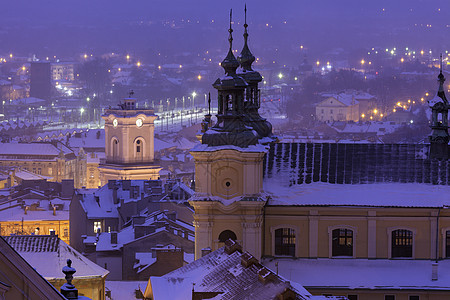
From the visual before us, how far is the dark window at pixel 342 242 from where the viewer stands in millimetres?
47031

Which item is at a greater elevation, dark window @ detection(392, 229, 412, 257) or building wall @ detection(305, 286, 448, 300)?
dark window @ detection(392, 229, 412, 257)

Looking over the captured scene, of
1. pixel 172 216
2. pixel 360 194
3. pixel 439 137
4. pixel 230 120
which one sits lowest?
pixel 172 216

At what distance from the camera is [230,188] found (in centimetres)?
4600

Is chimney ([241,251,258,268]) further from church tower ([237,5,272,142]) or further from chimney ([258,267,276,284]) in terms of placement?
church tower ([237,5,272,142])

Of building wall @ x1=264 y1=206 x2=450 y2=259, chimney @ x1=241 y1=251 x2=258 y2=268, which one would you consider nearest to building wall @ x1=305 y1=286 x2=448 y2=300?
building wall @ x1=264 y1=206 x2=450 y2=259

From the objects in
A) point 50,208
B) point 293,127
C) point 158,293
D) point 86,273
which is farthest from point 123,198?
point 293,127

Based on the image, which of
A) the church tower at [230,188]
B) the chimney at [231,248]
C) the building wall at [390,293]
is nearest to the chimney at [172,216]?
the church tower at [230,188]

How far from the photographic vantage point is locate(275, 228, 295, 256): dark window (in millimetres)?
47031

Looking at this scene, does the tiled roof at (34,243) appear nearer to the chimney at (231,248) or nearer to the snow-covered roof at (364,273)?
the chimney at (231,248)

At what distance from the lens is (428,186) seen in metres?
47.4

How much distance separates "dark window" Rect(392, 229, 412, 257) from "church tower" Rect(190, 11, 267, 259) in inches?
195

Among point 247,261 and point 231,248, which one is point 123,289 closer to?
point 231,248

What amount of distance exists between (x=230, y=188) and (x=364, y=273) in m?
5.60

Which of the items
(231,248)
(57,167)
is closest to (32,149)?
(57,167)
